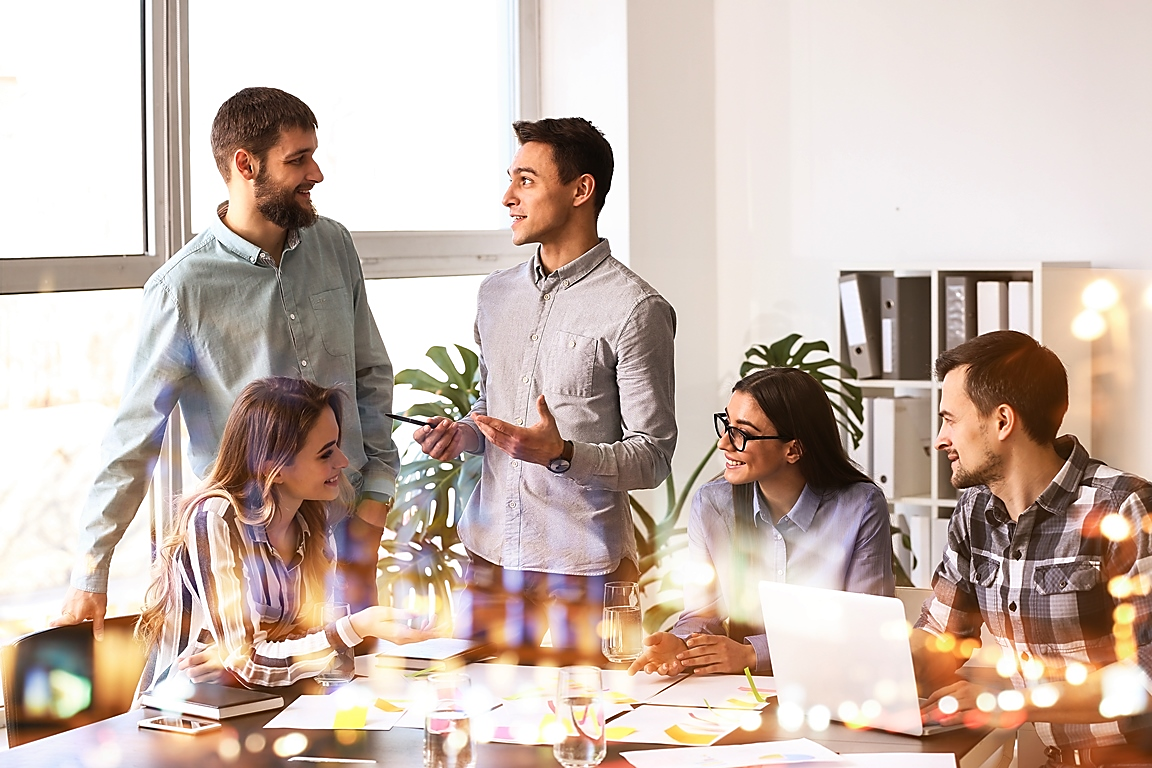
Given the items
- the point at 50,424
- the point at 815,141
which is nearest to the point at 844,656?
the point at 50,424

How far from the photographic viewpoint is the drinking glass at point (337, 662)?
209cm

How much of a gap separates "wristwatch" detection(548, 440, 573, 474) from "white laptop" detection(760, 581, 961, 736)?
0.74 metres

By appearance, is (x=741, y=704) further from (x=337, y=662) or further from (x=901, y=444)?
(x=901, y=444)

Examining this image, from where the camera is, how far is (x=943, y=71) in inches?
167

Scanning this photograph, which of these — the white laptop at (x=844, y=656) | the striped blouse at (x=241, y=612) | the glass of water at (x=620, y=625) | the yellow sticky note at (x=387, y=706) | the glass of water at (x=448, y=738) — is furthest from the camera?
the glass of water at (x=620, y=625)

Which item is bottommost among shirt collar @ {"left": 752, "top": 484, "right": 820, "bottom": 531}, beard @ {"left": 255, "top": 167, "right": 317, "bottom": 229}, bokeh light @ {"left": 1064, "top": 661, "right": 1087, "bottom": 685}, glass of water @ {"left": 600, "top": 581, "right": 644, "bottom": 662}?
bokeh light @ {"left": 1064, "top": 661, "right": 1087, "bottom": 685}

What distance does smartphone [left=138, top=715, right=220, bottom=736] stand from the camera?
1.93 metres

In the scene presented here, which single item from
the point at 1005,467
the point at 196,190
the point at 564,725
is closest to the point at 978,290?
the point at 1005,467

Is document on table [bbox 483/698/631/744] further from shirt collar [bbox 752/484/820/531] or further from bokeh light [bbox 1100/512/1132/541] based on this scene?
bokeh light [bbox 1100/512/1132/541]

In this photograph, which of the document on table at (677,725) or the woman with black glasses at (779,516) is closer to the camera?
the document on table at (677,725)

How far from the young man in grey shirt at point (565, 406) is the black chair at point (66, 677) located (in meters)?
0.72

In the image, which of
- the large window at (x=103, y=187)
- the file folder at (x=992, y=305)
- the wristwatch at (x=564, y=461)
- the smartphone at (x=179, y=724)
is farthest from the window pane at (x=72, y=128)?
the file folder at (x=992, y=305)

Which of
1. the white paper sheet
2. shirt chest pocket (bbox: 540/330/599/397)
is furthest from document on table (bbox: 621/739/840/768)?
shirt chest pocket (bbox: 540/330/599/397)

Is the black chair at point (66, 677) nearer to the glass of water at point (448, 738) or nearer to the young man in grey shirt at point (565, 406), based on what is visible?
the young man in grey shirt at point (565, 406)
